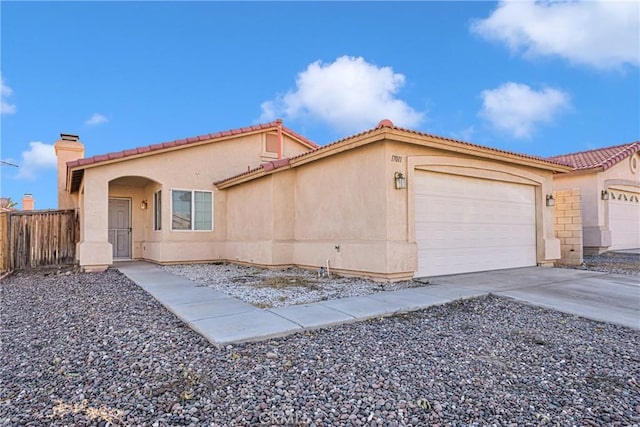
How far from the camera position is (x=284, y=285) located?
782 centimetres

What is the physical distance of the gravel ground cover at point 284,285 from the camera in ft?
21.0

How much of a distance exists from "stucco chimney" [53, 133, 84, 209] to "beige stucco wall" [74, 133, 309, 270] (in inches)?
110

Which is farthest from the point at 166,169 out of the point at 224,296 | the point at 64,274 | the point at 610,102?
the point at 610,102

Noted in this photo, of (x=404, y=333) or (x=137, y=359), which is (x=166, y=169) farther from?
(x=404, y=333)

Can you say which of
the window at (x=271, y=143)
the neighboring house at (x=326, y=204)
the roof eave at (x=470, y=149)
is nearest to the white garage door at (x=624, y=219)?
the roof eave at (x=470, y=149)

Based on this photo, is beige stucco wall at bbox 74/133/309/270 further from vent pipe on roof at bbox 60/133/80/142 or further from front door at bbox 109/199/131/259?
vent pipe on roof at bbox 60/133/80/142

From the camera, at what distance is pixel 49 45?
43.1 ft

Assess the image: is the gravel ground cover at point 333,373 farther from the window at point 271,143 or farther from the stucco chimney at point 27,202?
the stucco chimney at point 27,202

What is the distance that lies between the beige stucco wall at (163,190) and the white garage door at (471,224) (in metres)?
7.76

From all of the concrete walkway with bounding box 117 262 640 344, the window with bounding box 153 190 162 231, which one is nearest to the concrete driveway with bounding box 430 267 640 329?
the concrete walkway with bounding box 117 262 640 344

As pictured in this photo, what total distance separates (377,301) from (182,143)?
9.55 meters

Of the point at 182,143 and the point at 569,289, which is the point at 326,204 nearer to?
the point at 569,289

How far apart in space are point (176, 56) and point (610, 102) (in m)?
18.5

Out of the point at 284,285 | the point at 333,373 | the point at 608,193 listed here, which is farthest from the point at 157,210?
the point at 608,193
